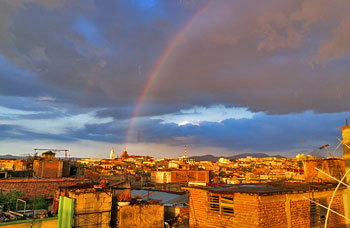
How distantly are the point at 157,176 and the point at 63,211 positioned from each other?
4160 centimetres

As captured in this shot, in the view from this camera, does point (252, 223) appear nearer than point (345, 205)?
Yes

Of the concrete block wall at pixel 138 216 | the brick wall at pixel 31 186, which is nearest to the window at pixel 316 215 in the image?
the concrete block wall at pixel 138 216

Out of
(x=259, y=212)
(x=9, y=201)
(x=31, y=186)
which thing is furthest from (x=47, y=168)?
(x=259, y=212)

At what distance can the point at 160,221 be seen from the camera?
20.6 meters

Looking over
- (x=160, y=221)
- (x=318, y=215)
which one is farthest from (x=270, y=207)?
(x=160, y=221)

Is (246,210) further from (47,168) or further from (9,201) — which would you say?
(47,168)

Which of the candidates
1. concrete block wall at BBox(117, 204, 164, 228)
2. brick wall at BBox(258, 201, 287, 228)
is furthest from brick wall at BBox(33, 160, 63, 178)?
brick wall at BBox(258, 201, 287, 228)

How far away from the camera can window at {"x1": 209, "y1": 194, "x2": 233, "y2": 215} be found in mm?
13844

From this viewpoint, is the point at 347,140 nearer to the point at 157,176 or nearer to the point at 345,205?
the point at 345,205

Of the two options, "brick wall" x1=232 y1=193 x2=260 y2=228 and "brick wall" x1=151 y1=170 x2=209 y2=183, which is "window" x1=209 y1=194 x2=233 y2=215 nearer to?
"brick wall" x1=232 y1=193 x2=260 y2=228

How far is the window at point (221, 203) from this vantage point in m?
13.8

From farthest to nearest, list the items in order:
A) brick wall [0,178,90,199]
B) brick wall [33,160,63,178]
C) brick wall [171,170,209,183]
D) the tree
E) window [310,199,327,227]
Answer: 1. brick wall [171,170,209,183]
2. brick wall [33,160,63,178]
3. brick wall [0,178,90,199]
4. the tree
5. window [310,199,327,227]

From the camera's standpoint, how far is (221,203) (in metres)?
14.2

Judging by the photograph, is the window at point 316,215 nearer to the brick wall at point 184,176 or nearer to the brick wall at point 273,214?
the brick wall at point 273,214
